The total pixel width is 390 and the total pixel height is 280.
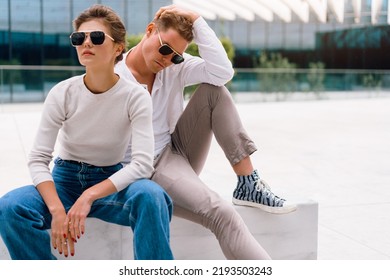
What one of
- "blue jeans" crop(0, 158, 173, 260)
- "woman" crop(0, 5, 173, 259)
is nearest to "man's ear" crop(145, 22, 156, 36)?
"woman" crop(0, 5, 173, 259)

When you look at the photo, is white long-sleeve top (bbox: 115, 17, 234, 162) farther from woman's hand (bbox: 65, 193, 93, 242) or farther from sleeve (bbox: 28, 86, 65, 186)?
woman's hand (bbox: 65, 193, 93, 242)

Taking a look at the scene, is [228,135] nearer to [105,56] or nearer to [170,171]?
[170,171]

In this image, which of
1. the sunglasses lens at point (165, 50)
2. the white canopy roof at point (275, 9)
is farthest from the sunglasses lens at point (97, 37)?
the white canopy roof at point (275, 9)

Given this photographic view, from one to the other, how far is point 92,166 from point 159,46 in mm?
680

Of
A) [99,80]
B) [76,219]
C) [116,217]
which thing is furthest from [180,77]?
[76,219]

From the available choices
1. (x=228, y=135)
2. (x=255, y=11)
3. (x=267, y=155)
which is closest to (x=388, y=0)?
(x=255, y=11)

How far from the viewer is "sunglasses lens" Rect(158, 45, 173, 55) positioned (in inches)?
106

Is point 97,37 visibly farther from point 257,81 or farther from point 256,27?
point 256,27

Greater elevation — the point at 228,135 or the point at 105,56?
the point at 105,56

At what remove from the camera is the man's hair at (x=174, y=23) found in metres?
2.72

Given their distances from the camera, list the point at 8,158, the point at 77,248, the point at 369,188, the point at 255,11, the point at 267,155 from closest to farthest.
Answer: the point at 77,248
the point at 369,188
the point at 8,158
the point at 267,155
the point at 255,11

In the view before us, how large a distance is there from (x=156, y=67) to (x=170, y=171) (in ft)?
1.74

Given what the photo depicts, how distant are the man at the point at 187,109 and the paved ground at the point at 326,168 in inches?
11.7

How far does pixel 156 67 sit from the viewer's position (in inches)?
110
